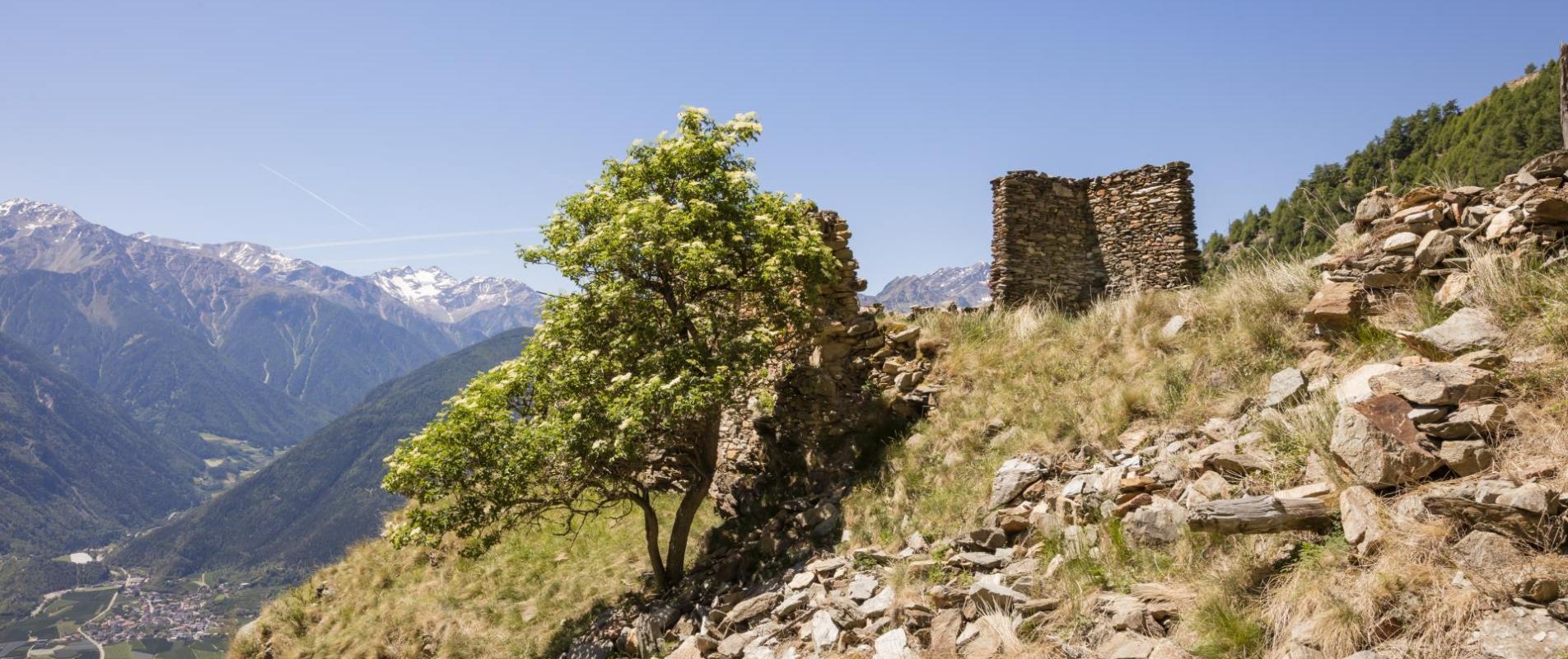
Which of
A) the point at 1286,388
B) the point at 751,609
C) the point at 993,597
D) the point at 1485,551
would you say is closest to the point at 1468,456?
the point at 1485,551

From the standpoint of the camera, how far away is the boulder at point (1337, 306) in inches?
344

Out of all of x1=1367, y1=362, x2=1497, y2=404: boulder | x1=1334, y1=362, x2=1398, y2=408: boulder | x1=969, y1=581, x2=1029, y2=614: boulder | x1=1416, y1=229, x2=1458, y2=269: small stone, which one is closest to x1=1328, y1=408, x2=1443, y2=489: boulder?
x1=1367, y1=362, x2=1497, y2=404: boulder

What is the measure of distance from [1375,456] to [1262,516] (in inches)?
34.8

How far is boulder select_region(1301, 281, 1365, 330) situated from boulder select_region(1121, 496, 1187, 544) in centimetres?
374

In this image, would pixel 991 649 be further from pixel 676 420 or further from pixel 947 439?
pixel 676 420

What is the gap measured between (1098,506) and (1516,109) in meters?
103

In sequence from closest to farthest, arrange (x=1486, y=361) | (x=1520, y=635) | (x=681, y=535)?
(x=1520, y=635) < (x=1486, y=361) < (x=681, y=535)

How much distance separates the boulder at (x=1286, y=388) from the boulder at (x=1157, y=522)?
6.27 ft

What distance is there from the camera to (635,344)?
11.8m

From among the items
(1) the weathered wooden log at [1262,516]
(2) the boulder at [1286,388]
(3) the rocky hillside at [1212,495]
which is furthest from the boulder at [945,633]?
(2) the boulder at [1286,388]

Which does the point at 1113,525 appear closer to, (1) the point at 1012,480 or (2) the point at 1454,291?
(1) the point at 1012,480

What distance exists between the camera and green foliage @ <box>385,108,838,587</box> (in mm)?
10930

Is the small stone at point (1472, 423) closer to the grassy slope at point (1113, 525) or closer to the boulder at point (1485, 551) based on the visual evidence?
the grassy slope at point (1113, 525)

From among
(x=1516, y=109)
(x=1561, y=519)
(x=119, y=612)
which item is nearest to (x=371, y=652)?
(x=1561, y=519)
